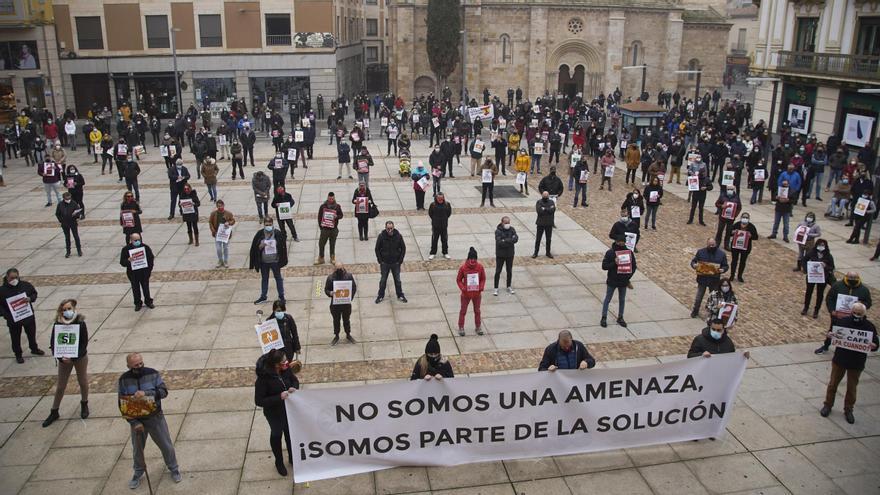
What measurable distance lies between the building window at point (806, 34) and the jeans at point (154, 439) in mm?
34218

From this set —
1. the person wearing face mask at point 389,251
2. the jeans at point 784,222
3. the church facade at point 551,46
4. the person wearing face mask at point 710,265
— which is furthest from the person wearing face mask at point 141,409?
the church facade at point 551,46

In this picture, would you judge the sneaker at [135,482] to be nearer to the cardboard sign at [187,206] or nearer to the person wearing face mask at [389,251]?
the person wearing face mask at [389,251]

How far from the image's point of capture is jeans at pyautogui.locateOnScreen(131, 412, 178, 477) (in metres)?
8.11

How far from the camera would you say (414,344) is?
40.2ft

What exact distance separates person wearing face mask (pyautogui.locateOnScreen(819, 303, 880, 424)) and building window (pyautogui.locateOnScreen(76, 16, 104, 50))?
4417 centimetres

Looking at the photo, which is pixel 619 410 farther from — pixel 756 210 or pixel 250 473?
pixel 756 210

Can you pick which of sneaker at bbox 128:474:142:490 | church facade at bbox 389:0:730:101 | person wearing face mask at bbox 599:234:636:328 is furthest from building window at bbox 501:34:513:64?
sneaker at bbox 128:474:142:490

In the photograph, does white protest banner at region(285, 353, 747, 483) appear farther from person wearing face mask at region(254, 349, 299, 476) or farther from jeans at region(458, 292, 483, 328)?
jeans at region(458, 292, 483, 328)

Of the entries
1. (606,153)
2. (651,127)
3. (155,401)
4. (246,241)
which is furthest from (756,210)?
(155,401)

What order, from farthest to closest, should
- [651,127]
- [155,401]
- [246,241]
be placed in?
1. [651,127]
2. [246,241]
3. [155,401]

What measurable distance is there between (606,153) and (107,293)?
16.3m

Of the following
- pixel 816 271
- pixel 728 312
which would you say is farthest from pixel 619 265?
pixel 816 271

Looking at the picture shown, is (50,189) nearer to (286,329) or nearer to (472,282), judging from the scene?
(286,329)

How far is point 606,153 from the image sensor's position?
24109 mm
